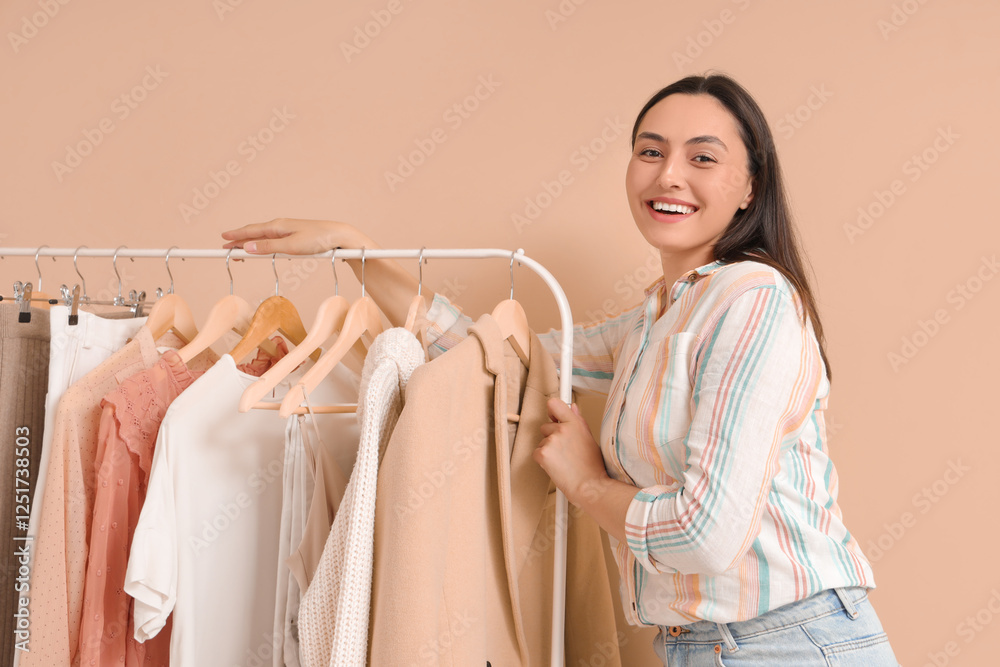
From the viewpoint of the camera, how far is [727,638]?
3.58ft

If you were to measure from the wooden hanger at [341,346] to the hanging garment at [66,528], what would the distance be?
12.7 inches

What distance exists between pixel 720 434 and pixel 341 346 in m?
0.61

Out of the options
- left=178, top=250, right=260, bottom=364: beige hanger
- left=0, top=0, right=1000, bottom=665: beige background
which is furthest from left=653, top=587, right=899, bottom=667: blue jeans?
left=178, top=250, right=260, bottom=364: beige hanger

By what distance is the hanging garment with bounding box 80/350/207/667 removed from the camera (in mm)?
1148

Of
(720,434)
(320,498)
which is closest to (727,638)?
(720,434)

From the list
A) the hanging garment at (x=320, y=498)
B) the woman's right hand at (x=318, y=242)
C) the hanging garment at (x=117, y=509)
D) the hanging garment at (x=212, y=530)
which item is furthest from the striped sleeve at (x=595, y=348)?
the hanging garment at (x=117, y=509)

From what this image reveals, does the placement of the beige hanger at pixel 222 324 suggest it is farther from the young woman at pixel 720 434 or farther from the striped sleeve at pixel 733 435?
the striped sleeve at pixel 733 435

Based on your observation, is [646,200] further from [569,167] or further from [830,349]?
[830,349]

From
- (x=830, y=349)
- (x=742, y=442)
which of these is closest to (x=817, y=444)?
(x=742, y=442)

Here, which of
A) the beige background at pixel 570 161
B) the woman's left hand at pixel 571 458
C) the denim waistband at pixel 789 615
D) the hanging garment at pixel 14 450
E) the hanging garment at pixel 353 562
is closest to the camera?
the hanging garment at pixel 353 562

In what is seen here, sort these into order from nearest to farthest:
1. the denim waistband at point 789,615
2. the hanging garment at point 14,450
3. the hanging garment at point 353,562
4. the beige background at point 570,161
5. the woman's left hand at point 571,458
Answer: the hanging garment at point 353,562, the denim waistband at point 789,615, the woman's left hand at point 571,458, the hanging garment at point 14,450, the beige background at point 570,161

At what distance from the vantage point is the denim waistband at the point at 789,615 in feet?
3.52

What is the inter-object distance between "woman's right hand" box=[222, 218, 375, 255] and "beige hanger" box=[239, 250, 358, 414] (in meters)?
0.06

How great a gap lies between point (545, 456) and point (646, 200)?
1.59 feet
